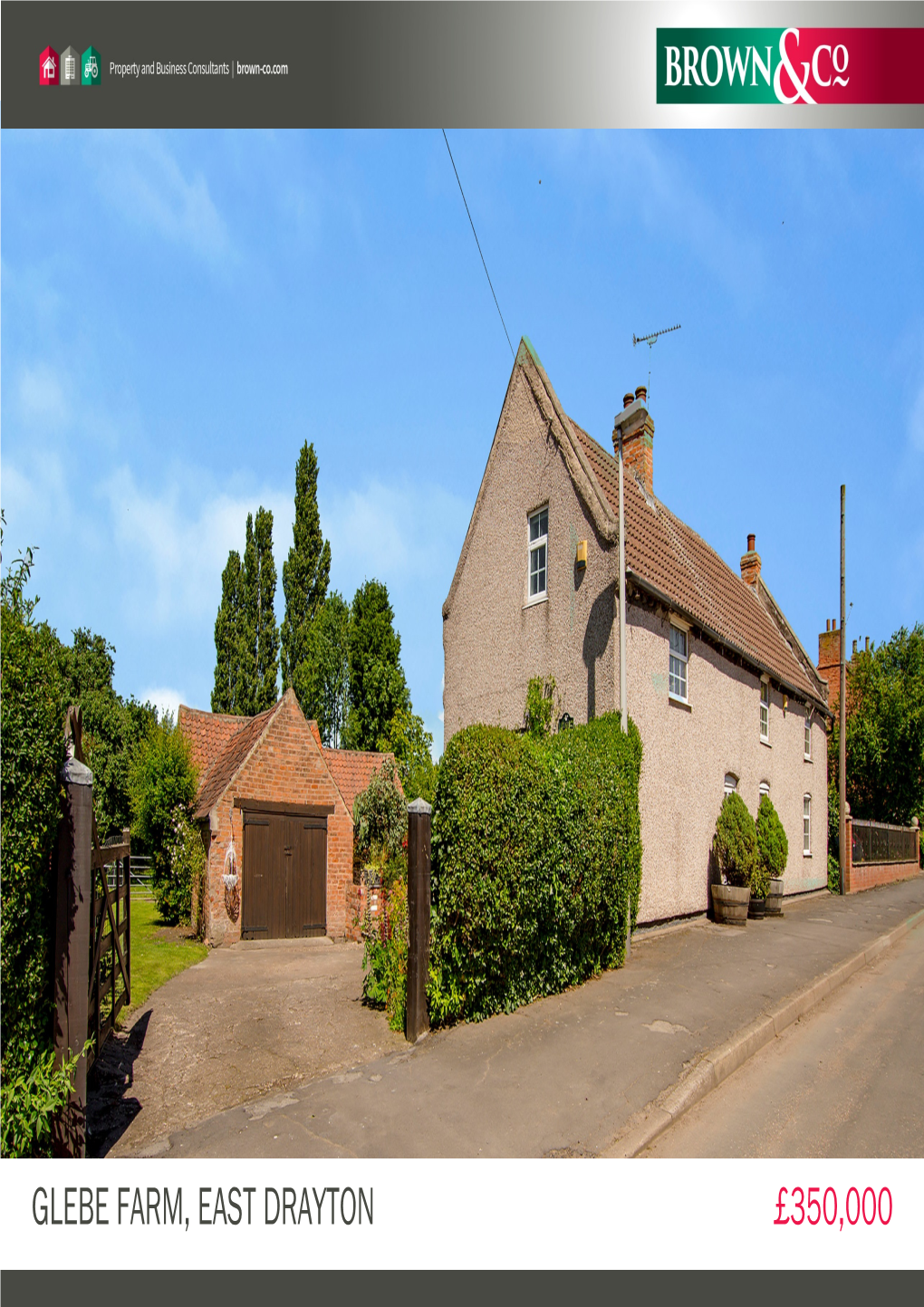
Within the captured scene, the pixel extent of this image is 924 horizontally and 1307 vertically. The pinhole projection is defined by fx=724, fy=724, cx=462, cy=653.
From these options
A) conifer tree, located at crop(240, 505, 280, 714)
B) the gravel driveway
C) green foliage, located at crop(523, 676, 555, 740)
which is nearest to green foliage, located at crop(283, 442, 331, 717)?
conifer tree, located at crop(240, 505, 280, 714)

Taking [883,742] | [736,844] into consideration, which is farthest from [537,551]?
[883,742]

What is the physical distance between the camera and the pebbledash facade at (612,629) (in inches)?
490

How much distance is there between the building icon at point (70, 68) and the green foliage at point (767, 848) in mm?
15279

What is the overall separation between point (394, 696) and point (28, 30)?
26.4 metres

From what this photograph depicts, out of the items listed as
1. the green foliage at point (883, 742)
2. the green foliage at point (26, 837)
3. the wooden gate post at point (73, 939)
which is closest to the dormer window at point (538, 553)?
the wooden gate post at point (73, 939)

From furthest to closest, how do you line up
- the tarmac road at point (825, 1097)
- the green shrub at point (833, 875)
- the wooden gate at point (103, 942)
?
the green shrub at point (833, 875) → the wooden gate at point (103, 942) → the tarmac road at point (825, 1097)

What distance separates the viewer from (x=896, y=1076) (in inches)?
247

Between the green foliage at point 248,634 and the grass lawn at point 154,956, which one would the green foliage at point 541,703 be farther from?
the green foliage at point 248,634

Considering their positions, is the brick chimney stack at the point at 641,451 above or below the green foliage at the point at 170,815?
above

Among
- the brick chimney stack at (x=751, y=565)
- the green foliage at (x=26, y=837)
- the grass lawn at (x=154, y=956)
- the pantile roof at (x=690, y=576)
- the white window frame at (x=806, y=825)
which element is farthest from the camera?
the brick chimney stack at (x=751, y=565)

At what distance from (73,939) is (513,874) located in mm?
4246

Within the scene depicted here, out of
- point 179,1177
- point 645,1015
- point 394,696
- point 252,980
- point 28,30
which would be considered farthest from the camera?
point 394,696

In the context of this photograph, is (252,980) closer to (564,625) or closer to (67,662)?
(564,625)

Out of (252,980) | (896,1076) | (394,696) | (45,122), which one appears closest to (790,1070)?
(896,1076)
